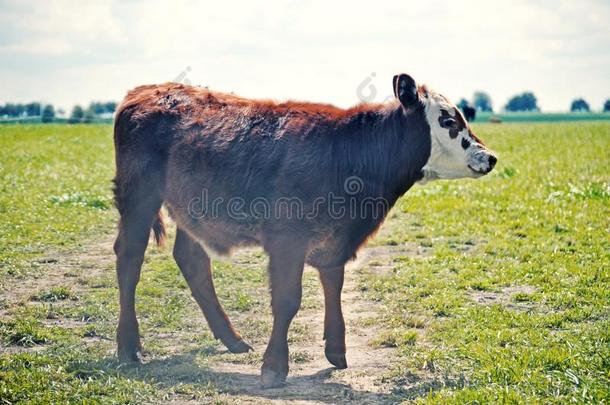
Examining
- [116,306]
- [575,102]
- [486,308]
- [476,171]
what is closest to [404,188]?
[476,171]

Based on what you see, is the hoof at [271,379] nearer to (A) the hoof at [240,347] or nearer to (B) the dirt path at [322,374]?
(B) the dirt path at [322,374]

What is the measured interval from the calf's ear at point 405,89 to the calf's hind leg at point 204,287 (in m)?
2.48

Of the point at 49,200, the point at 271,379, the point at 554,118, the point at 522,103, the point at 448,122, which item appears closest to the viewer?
the point at 271,379

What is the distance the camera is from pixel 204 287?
7742 millimetres

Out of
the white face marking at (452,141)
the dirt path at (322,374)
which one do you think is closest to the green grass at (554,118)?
the dirt path at (322,374)

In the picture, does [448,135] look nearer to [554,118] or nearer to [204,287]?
[204,287]

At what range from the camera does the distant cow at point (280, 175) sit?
6613 mm

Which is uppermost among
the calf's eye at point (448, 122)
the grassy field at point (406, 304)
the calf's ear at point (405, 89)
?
the calf's ear at point (405, 89)

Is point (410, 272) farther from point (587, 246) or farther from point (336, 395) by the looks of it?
point (336, 395)

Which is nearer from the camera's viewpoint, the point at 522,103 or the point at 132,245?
the point at 132,245

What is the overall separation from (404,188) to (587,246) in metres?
4.86

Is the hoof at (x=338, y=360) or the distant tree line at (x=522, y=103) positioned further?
the distant tree line at (x=522, y=103)

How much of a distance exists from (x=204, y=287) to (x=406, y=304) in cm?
226

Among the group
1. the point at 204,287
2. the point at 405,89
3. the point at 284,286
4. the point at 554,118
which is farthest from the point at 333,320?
the point at 554,118
